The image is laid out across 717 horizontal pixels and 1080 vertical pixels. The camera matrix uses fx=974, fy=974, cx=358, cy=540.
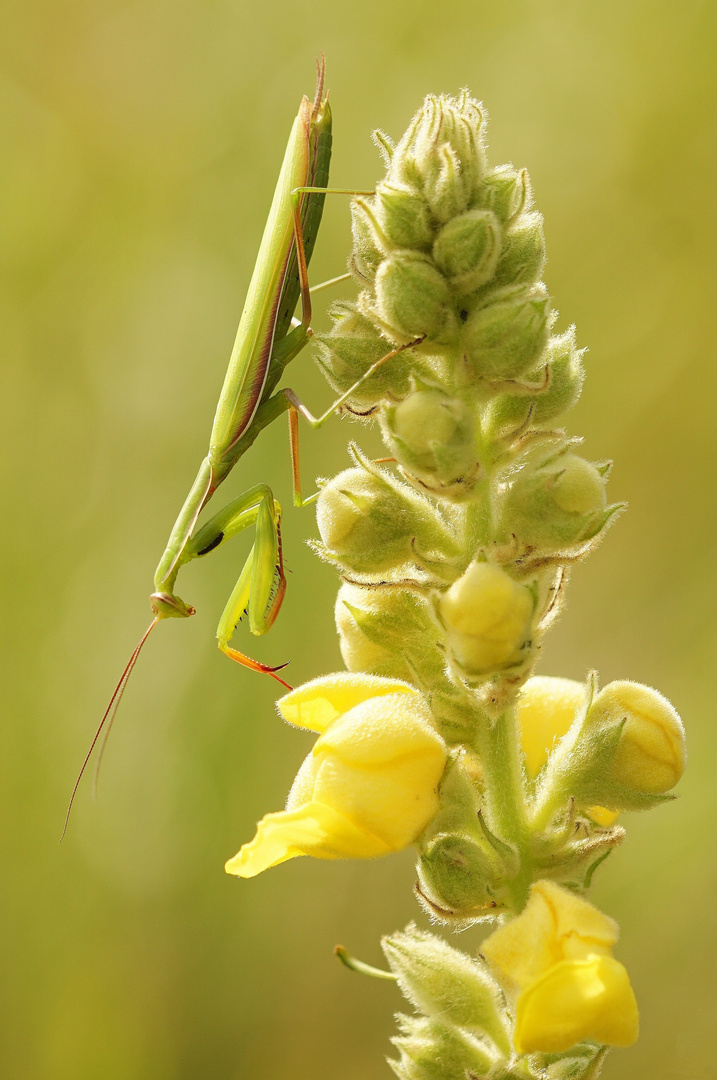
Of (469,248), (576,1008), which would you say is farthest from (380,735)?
(469,248)

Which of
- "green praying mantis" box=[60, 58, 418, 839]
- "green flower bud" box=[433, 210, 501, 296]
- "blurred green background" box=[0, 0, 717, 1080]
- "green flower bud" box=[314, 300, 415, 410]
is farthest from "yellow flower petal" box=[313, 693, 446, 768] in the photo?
"blurred green background" box=[0, 0, 717, 1080]

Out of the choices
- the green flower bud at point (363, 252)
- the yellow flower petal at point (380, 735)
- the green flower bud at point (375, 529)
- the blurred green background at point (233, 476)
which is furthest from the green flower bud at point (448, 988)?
the blurred green background at point (233, 476)

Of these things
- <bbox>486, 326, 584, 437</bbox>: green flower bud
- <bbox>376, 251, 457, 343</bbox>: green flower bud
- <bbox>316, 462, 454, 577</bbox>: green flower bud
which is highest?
<bbox>376, 251, 457, 343</bbox>: green flower bud

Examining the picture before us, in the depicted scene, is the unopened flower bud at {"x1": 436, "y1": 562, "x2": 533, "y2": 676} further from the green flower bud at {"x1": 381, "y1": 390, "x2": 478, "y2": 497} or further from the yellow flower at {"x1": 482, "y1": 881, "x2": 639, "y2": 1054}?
the yellow flower at {"x1": 482, "y1": 881, "x2": 639, "y2": 1054}

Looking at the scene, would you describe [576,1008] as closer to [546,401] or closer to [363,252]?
[546,401]

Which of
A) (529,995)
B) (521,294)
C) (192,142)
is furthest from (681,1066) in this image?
(192,142)

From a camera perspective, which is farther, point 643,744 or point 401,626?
point 401,626

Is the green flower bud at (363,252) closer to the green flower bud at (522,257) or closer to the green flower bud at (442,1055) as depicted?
the green flower bud at (522,257)
